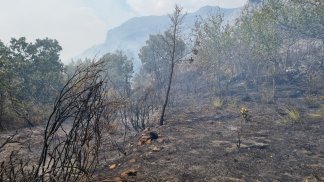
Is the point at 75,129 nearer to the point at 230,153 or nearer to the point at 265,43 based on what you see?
the point at 230,153

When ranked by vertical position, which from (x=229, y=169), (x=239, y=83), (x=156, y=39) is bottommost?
(x=229, y=169)

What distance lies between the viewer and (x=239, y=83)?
109 feet

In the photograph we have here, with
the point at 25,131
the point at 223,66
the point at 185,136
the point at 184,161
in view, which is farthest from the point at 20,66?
the point at 223,66

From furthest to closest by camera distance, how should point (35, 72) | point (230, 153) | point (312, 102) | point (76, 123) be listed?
point (35, 72) → point (312, 102) → point (230, 153) → point (76, 123)

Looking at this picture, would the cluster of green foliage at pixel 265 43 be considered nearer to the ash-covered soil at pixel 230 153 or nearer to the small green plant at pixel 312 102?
the small green plant at pixel 312 102

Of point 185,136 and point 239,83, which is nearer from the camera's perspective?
point 185,136

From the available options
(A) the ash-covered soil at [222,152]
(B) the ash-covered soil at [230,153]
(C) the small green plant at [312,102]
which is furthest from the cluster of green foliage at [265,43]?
(B) the ash-covered soil at [230,153]

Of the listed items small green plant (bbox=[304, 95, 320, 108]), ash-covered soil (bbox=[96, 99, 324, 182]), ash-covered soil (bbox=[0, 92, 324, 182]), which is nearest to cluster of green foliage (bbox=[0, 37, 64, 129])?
ash-covered soil (bbox=[0, 92, 324, 182])

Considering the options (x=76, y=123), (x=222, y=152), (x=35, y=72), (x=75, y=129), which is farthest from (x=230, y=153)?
(x=35, y=72)

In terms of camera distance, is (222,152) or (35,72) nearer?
(222,152)

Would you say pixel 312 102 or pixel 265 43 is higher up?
pixel 265 43

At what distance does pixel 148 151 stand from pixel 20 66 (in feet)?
55.8

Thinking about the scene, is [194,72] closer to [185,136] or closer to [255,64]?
[255,64]

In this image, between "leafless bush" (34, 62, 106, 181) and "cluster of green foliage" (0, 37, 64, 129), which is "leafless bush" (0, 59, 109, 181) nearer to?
"leafless bush" (34, 62, 106, 181)
